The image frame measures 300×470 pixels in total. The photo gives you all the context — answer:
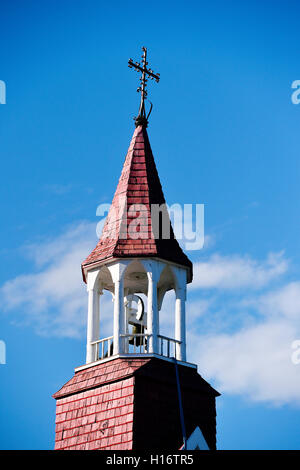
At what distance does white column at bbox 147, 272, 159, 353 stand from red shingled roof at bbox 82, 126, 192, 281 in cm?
92

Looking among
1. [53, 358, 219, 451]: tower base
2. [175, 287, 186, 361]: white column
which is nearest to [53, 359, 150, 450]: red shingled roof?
[53, 358, 219, 451]: tower base

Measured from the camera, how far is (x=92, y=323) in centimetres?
4181

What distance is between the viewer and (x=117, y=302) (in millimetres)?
40812

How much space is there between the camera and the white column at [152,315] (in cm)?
4034

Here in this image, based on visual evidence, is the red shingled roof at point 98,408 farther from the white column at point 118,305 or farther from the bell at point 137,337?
the bell at point 137,337

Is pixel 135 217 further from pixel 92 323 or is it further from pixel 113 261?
pixel 92 323

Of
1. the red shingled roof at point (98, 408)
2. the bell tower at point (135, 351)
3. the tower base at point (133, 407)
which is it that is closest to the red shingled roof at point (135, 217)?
the bell tower at point (135, 351)

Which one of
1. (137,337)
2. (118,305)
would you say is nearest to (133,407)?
(118,305)

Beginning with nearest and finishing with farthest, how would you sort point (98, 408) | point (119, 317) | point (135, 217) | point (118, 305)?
1. point (98, 408)
2. point (119, 317)
3. point (118, 305)
4. point (135, 217)

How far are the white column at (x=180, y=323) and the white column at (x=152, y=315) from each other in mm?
1008

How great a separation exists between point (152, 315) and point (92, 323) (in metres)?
2.25

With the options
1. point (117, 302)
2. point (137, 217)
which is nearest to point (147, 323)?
point (117, 302)
